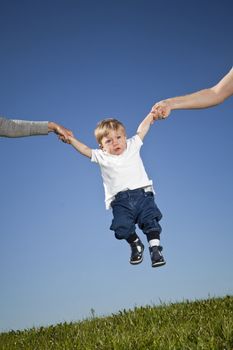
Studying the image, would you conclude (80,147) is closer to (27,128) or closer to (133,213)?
(27,128)

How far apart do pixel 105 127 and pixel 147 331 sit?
A: 3.25m

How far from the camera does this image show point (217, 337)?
645 centimetres

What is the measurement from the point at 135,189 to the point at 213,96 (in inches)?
74.7

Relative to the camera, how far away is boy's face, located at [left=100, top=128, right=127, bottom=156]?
26.9 ft

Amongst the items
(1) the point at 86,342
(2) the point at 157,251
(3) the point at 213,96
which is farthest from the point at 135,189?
(1) the point at 86,342

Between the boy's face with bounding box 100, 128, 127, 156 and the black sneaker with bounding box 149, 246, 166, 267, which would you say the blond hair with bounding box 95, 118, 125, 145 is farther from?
the black sneaker with bounding box 149, 246, 166, 267

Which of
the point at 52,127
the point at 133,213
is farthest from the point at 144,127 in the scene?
the point at 52,127

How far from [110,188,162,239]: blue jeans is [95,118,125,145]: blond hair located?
984 mm

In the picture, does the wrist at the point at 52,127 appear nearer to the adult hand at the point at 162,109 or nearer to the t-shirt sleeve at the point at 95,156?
the t-shirt sleeve at the point at 95,156

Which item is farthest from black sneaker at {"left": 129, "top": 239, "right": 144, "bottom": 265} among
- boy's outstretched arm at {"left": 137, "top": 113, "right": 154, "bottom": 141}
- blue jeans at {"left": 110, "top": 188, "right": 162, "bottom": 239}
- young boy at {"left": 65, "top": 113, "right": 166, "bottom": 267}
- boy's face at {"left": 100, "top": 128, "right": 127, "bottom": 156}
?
boy's outstretched arm at {"left": 137, "top": 113, "right": 154, "bottom": 141}

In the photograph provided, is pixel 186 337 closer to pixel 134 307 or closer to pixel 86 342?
pixel 86 342

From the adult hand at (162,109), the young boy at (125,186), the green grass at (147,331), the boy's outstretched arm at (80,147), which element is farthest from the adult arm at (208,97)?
the green grass at (147,331)

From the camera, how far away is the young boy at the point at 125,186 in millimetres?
8039

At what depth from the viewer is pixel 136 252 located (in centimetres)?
778
